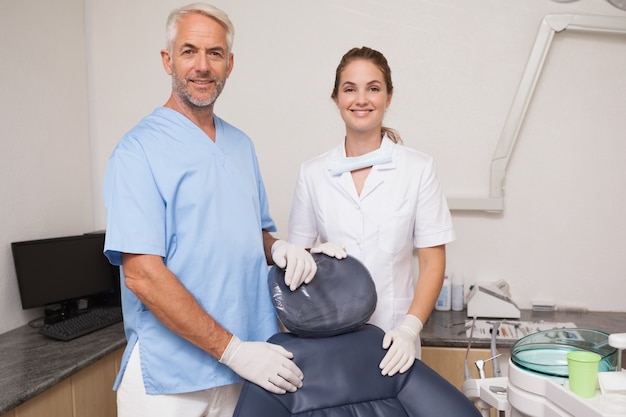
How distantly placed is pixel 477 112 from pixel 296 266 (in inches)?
59.1

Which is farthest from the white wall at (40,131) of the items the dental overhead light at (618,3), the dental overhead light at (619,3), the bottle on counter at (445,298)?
the dental overhead light at (619,3)

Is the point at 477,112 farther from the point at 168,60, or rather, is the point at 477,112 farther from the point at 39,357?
the point at 39,357

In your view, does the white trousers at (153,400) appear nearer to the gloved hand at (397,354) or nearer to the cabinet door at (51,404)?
the cabinet door at (51,404)

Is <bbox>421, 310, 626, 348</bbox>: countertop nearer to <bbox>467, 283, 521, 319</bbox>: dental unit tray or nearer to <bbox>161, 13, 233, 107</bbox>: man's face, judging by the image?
<bbox>467, 283, 521, 319</bbox>: dental unit tray

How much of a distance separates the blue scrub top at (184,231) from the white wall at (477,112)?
114 cm

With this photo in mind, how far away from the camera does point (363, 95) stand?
1481 millimetres

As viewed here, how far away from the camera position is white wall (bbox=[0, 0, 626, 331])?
2.33 metres

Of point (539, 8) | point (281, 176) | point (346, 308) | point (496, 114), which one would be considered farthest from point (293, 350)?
point (539, 8)

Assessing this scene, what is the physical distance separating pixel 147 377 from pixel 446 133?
1.68 meters

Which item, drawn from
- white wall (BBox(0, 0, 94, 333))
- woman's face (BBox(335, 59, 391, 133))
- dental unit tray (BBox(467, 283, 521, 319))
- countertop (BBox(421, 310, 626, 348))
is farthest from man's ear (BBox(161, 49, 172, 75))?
dental unit tray (BBox(467, 283, 521, 319))

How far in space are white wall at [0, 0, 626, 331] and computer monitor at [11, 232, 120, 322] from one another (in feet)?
0.66

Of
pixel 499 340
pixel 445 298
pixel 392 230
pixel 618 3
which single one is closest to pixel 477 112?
pixel 618 3

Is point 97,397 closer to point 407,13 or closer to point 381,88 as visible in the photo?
point 381,88

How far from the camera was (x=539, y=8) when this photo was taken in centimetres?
231
